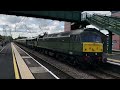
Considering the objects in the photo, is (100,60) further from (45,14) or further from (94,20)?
(45,14)

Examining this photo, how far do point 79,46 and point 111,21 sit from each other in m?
13.4

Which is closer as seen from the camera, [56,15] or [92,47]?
[92,47]

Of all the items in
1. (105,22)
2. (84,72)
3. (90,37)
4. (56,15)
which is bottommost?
(84,72)

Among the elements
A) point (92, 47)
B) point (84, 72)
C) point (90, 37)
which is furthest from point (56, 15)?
point (84, 72)

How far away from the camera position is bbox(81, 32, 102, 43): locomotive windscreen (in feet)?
54.4

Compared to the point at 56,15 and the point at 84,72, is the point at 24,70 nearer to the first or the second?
the point at 84,72

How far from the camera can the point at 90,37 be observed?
55.2 ft

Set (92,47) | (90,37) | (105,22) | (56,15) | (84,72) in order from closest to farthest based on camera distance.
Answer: (84,72) < (92,47) < (90,37) < (105,22) < (56,15)

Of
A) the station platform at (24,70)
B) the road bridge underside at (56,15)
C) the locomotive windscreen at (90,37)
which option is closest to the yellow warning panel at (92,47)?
the locomotive windscreen at (90,37)

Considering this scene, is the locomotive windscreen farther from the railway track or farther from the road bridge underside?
the road bridge underside

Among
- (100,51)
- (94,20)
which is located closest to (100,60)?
(100,51)

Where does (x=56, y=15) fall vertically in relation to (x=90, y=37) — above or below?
above

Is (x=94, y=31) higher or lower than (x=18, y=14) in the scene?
lower

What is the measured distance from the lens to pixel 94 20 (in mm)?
30594
